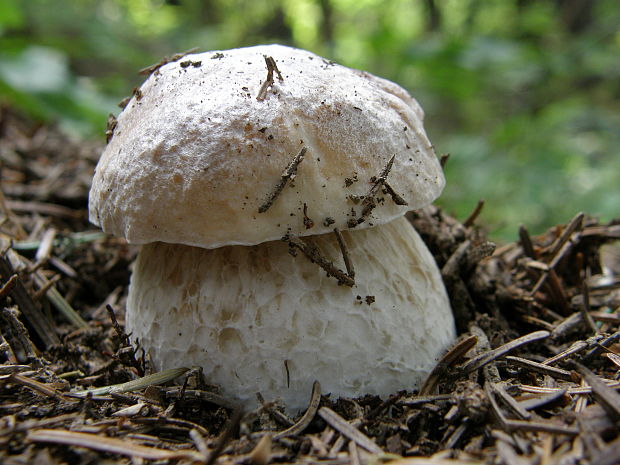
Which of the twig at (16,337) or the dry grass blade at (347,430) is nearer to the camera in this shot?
the dry grass blade at (347,430)

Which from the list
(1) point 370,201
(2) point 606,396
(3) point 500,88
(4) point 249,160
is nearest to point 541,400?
(2) point 606,396

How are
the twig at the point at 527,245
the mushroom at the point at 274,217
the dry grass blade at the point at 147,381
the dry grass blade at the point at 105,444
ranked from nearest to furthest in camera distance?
the dry grass blade at the point at 105,444, the mushroom at the point at 274,217, the dry grass blade at the point at 147,381, the twig at the point at 527,245

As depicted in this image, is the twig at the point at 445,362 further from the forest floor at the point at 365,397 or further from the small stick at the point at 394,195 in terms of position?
the small stick at the point at 394,195

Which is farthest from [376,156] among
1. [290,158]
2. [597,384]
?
[597,384]

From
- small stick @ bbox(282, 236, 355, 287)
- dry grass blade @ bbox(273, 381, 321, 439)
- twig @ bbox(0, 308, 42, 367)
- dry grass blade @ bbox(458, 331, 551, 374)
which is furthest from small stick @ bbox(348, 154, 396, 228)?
twig @ bbox(0, 308, 42, 367)

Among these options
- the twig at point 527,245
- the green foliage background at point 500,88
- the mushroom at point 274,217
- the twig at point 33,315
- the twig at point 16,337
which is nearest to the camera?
the mushroom at point 274,217

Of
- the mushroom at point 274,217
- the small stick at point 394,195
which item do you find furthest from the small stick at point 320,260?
the small stick at point 394,195

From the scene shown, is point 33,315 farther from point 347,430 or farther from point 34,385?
point 347,430
